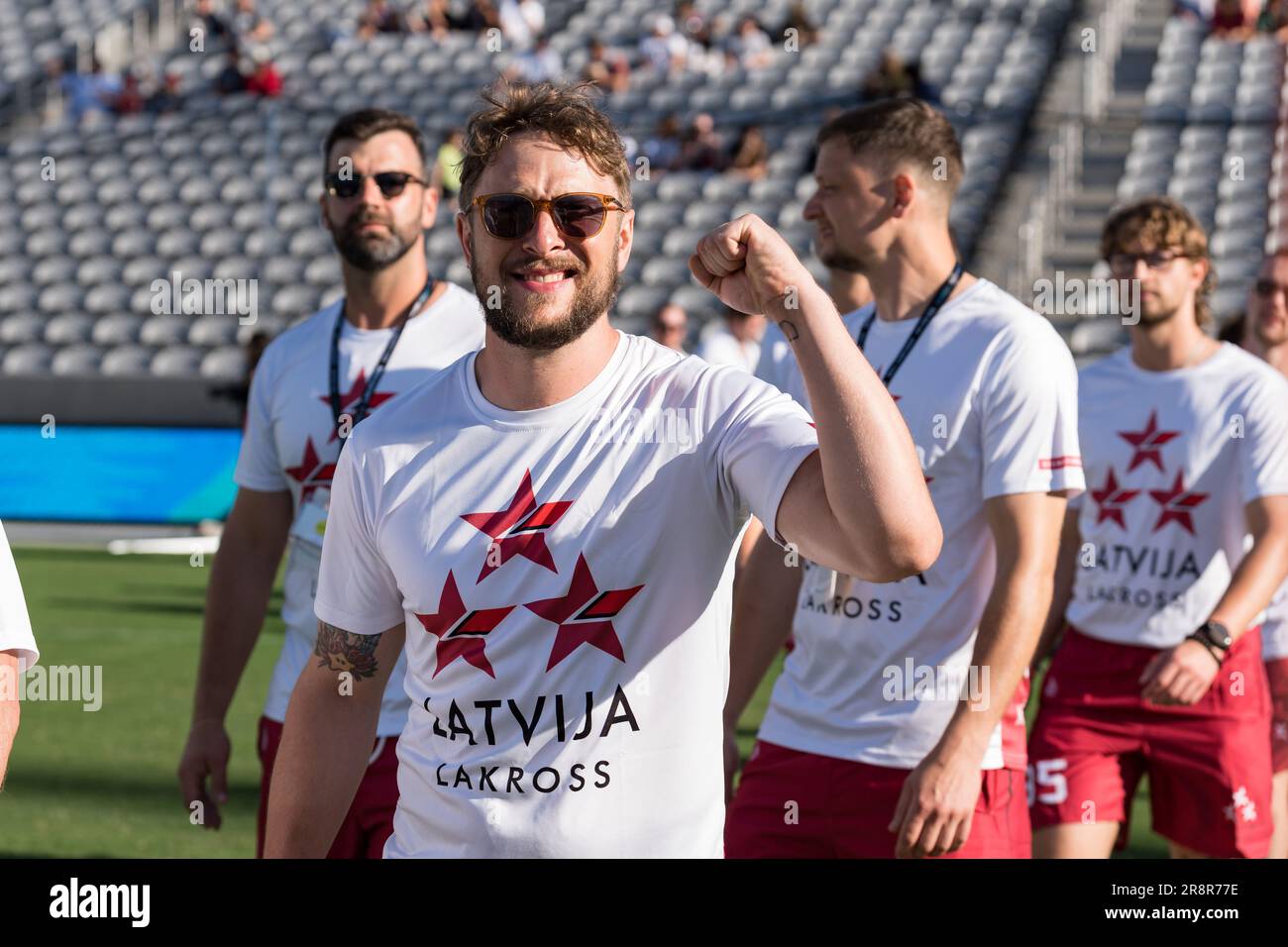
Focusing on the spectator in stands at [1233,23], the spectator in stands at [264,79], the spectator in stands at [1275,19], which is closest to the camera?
the spectator in stands at [1275,19]

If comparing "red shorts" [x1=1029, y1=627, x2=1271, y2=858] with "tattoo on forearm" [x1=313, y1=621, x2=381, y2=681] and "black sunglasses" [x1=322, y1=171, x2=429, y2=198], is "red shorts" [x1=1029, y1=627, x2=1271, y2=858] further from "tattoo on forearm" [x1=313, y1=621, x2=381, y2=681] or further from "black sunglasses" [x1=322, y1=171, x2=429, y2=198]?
"tattoo on forearm" [x1=313, y1=621, x2=381, y2=681]

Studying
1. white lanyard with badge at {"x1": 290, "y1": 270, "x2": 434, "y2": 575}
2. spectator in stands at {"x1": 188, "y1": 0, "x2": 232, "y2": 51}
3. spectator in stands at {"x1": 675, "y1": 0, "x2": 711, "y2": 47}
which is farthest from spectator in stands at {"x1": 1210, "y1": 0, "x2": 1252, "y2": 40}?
white lanyard with badge at {"x1": 290, "y1": 270, "x2": 434, "y2": 575}

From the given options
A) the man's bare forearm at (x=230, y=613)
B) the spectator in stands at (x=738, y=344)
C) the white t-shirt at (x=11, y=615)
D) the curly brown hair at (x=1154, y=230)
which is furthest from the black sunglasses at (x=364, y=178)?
the spectator in stands at (x=738, y=344)

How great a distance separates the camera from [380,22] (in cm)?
2686

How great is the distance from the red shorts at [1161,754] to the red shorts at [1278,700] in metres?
0.89

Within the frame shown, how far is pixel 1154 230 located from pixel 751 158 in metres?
16.3

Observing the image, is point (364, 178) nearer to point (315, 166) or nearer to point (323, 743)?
point (323, 743)

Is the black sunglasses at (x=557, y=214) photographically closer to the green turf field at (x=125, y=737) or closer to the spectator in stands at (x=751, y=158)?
the green turf field at (x=125, y=737)

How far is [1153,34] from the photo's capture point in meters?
23.1

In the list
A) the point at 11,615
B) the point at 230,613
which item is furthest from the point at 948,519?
the point at 11,615

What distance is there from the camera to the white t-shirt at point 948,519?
3795 mm

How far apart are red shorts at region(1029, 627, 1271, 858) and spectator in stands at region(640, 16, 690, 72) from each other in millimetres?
19930

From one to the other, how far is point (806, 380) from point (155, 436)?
16543mm
